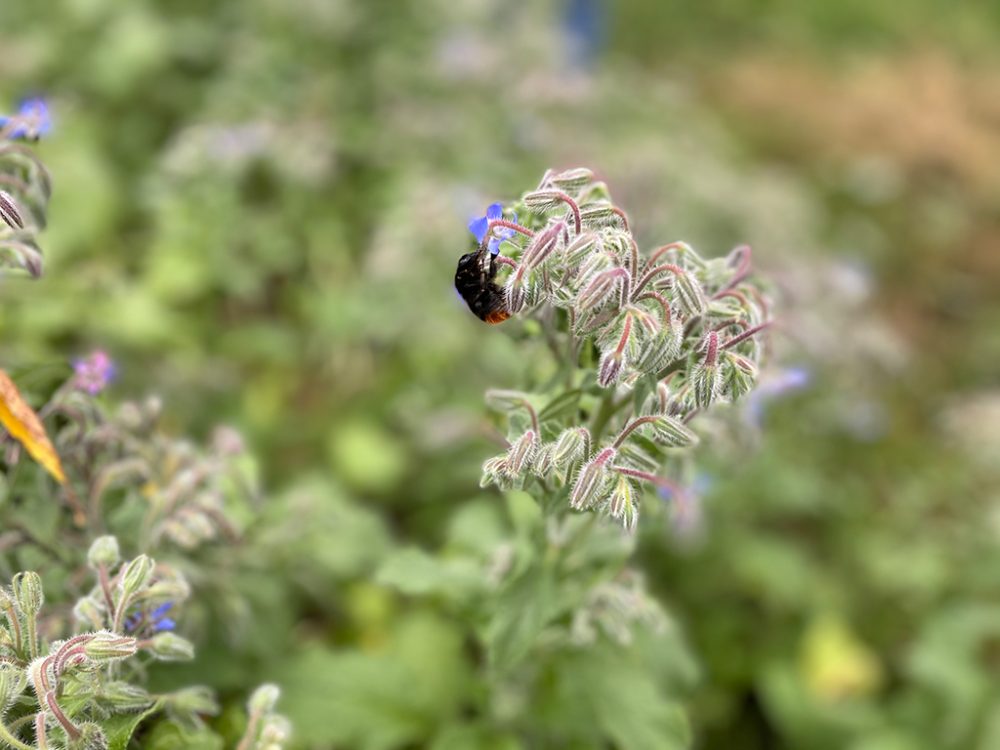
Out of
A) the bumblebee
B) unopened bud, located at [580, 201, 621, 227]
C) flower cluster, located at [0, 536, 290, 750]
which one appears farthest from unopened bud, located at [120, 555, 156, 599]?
unopened bud, located at [580, 201, 621, 227]

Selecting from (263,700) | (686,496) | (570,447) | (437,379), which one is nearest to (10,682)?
(263,700)

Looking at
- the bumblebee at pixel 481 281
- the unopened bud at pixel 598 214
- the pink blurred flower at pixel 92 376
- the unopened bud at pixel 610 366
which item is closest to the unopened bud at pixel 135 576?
the pink blurred flower at pixel 92 376

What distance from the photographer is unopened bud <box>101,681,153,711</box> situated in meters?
Answer: 1.41

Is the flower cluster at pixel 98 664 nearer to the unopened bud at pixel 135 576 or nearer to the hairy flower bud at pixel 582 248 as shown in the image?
the unopened bud at pixel 135 576

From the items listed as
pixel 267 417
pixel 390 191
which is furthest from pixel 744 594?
pixel 390 191

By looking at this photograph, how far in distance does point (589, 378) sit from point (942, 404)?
362cm

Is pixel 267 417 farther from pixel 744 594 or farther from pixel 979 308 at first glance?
pixel 979 308

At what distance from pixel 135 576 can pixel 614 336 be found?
810mm

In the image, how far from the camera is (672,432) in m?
1.44

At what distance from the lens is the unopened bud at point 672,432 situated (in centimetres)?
143

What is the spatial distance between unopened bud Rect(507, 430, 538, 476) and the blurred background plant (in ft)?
1.08

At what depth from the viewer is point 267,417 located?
336 cm

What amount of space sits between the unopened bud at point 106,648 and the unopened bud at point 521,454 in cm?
60

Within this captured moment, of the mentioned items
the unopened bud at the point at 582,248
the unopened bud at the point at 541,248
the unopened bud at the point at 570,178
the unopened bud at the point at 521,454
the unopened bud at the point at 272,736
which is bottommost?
the unopened bud at the point at 272,736
